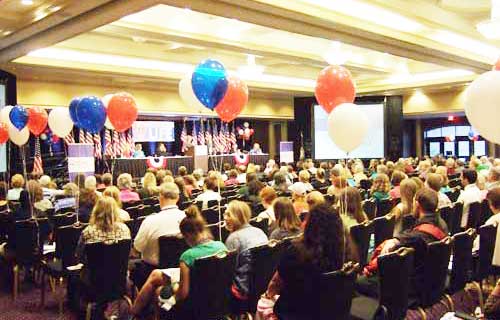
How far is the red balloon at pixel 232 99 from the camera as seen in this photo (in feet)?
19.0

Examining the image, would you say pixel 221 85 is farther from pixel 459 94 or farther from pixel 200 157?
pixel 459 94

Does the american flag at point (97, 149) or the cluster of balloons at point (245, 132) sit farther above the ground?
the cluster of balloons at point (245, 132)

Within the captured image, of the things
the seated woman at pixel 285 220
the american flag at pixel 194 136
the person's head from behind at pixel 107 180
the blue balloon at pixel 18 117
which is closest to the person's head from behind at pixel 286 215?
the seated woman at pixel 285 220

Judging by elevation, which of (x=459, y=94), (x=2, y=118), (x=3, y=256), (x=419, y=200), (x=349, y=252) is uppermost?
(x=459, y=94)

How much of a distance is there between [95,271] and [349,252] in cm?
206

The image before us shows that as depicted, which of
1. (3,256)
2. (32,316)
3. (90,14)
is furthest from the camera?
(90,14)

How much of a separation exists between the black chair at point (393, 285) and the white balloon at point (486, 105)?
0.98m

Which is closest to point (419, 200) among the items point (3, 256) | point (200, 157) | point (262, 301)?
point (262, 301)

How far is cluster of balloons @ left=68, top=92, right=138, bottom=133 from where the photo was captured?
7.16 m

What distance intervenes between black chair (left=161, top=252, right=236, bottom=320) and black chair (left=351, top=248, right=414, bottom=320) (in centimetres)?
93

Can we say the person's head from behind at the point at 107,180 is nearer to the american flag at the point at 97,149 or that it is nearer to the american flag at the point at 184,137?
the american flag at the point at 97,149

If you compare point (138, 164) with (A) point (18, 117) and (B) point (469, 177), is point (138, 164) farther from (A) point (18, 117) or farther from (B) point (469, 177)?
(B) point (469, 177)

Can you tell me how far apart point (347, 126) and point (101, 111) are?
155 inches

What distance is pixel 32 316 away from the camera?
493 centimetres
